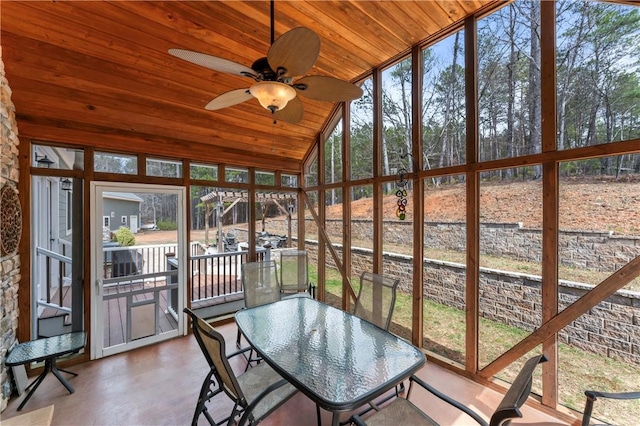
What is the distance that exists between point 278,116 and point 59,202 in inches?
188

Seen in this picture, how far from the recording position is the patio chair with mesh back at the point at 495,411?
1213 millimetres

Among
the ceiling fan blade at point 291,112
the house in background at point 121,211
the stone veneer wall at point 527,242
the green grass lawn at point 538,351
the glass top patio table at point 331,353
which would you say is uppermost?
the ceiling fan blade at point 291,112

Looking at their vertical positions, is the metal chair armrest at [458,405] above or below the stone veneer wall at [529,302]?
below

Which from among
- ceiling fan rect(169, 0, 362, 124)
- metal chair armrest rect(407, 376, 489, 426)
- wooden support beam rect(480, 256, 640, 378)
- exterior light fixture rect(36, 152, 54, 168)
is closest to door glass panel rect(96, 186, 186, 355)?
exterior light fixture rect(36, 152, 54, 168)

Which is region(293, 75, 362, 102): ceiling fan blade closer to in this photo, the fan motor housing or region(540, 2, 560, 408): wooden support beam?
the fan motor housing

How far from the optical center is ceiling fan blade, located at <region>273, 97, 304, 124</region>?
213 cm

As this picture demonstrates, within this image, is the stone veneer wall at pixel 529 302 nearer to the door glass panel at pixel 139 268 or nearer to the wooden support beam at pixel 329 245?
the wooden support beam at pixel 329 245

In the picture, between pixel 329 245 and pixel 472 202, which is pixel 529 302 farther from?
pixel 329 245

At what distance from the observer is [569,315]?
2.20 m

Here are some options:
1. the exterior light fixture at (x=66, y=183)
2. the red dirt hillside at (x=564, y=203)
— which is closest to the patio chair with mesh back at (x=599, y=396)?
the red dirt hillside at (x=564, y=203)

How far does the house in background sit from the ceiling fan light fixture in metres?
2.88

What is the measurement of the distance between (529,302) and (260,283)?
3102 mm

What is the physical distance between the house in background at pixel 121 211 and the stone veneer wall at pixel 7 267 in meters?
0.81

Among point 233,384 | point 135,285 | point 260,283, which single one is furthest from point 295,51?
point 135,285
